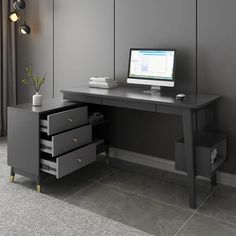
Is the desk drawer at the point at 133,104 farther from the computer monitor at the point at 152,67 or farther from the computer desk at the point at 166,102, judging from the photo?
the computer monitor at the point at 152,67

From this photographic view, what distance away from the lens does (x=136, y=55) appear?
3334 mm

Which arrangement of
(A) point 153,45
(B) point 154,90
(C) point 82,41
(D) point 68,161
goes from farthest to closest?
1. (C) point 82,41
2. (A) point 153,45
3. (B) point 154,90
4. (D) point 68,161

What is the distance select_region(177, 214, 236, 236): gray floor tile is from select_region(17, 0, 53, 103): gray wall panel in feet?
8.45

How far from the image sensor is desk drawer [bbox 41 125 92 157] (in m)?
Result: 2.93

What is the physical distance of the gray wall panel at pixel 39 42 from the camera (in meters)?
4.27

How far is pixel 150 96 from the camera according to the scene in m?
2.97

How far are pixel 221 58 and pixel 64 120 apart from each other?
59.2 inches

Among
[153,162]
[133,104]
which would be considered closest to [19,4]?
[133,104]

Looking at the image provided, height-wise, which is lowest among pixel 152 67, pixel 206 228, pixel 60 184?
pixel 206 228

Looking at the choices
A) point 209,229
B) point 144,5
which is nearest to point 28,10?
point 144,5

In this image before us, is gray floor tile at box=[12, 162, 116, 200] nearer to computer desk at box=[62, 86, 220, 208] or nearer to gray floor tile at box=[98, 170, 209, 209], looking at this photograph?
gray floor tile at box=[98, 170, 209, 209]

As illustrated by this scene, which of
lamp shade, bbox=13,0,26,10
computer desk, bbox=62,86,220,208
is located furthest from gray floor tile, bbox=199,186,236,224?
lamp shade, bbox=13,0,26,10

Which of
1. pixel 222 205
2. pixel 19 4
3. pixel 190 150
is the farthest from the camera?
pixel 19 4

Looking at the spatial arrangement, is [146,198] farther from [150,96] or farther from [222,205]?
[150,96]
